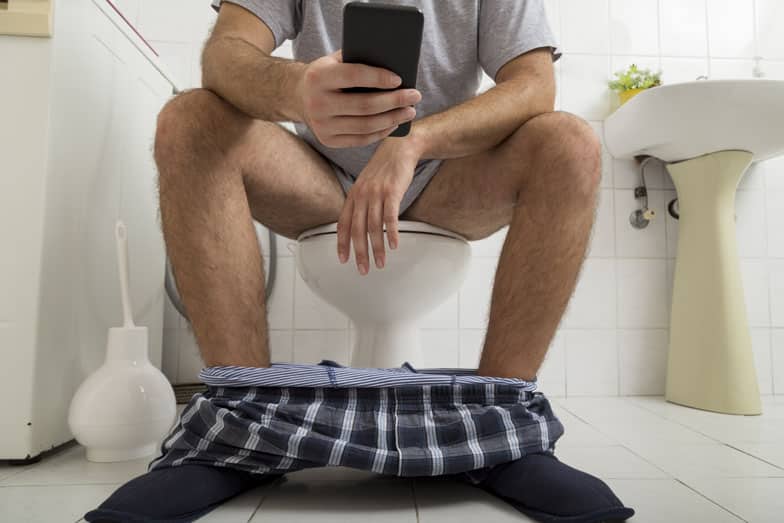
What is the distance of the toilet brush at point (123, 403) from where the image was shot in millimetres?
856

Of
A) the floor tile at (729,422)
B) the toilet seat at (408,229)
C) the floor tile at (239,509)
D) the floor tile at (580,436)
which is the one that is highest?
the toilet seat at (408,229)

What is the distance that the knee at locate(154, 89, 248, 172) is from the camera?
74 cm

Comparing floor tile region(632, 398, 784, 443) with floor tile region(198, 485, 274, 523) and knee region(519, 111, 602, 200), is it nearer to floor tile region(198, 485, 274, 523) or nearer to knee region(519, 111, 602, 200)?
knee region(519, 111, 602, 200)

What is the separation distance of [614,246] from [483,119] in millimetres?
1070

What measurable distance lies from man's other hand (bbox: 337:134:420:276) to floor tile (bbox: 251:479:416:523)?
0.28 m

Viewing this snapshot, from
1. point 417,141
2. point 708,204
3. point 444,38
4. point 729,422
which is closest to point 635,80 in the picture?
point 708,204

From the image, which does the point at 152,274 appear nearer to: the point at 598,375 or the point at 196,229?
the point at 196,229

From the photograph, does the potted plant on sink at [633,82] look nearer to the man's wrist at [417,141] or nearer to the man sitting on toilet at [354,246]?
the man sitting on toilet at [354,246]

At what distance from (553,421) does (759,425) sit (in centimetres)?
83

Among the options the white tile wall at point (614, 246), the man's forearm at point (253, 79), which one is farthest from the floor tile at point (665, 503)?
the white tile wall at point (614, 246)

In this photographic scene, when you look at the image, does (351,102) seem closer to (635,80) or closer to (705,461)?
(705,461)

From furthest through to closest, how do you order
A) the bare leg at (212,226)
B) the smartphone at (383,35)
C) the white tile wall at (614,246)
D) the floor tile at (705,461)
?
1. the white tile wall at (614,246)
2. the floor tile at (705,461)
3. the bare leg at (212,226)
4. the smartphone at (383,35)

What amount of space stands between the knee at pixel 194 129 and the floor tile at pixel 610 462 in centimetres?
71

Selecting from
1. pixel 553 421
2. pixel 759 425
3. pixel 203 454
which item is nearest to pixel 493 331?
pixel 553 421
